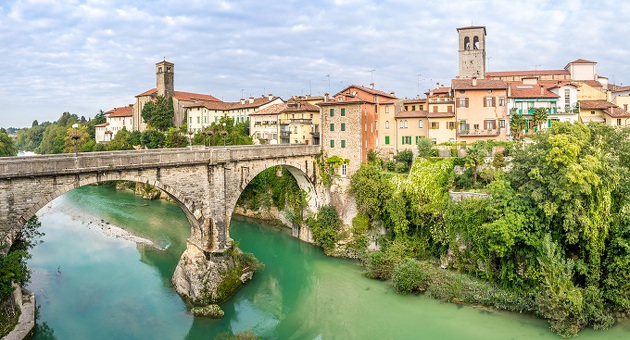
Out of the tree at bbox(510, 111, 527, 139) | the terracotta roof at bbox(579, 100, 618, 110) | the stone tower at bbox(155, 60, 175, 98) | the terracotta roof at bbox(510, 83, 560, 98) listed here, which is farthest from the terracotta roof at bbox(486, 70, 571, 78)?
the stone tower at bbox(155, 60, 175, 98)

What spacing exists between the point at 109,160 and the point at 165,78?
199 feet

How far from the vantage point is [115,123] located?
3354 inches

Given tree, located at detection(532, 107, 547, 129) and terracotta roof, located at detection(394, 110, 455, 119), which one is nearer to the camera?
tree, located at detection(532, 107, 547, 129)

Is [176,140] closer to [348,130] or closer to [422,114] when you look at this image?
[348,130]

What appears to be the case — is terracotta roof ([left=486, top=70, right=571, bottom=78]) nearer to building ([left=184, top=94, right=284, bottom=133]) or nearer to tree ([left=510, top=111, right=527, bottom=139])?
tree ([left=510, top=111, right=527, bottom=139])

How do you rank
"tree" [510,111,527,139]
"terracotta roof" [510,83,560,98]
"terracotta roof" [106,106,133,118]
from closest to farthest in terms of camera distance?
"tree" [510,111,527,139] < "terracotta roof" [510,83,560,98] < "terracotta roof" [106,106,133,118]

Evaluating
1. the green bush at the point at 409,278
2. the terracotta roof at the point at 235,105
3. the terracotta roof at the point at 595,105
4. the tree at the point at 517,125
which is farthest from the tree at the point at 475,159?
the terracotta roof at the point at 235,105

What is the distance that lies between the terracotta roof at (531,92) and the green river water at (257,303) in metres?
24.8

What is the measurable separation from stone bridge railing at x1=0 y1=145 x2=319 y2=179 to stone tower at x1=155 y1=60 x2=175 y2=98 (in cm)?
5432

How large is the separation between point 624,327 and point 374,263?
13.0 metres

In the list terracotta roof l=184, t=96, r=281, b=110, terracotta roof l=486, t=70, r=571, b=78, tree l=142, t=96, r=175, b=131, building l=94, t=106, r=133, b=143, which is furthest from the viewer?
building l=94, t=106, r=133, b=143

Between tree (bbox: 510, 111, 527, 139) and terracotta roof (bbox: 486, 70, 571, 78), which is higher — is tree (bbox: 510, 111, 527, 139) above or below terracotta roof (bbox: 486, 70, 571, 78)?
below

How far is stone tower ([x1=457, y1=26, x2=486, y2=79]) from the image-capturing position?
183 feet

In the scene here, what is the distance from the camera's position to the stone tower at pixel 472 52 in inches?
2199
